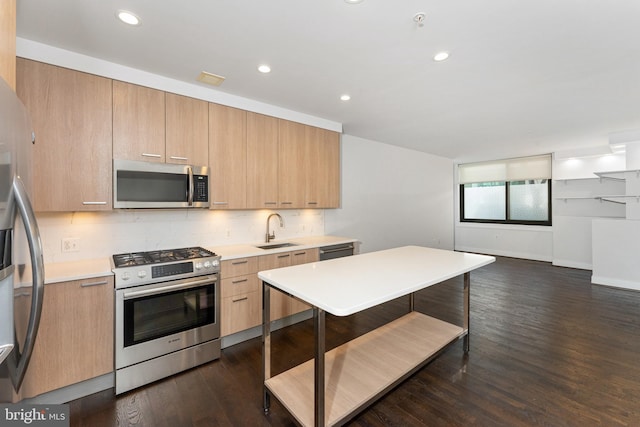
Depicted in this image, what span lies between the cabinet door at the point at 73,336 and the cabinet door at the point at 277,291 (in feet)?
4.13

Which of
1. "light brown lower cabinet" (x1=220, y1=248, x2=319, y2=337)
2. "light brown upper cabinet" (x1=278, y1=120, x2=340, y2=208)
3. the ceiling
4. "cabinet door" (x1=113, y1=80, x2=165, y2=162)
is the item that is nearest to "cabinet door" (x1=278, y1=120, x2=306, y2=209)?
"light brown upper cabinet" (x1=278, y1=120, x2=340, y2=208)

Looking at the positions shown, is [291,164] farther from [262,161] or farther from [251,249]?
[251,249]

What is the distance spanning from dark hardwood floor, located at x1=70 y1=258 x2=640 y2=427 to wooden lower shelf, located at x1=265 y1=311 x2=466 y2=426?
189mm

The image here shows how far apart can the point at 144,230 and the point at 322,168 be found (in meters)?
2.22

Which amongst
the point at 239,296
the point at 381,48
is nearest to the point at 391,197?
the point at 381,48

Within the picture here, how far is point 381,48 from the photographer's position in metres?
2.08

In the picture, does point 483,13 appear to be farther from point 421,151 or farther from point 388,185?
point 421,151

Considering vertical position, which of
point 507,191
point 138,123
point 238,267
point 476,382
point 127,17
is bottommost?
point 476,382

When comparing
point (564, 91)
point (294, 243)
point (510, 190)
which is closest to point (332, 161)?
point (294, 243)

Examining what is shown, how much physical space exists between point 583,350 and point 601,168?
15.8 feet

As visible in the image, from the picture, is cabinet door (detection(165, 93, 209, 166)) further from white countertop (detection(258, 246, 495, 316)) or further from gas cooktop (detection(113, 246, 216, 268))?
white countertop (detection(258, 246, 495, 316))

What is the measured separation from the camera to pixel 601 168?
5.43 metres

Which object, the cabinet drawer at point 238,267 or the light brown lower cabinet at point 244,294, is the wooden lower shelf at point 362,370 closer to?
the light brown lower cabinet at point 244,294

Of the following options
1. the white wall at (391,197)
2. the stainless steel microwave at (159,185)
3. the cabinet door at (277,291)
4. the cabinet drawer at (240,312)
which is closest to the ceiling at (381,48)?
the stainless steel microwave at (159,185)
